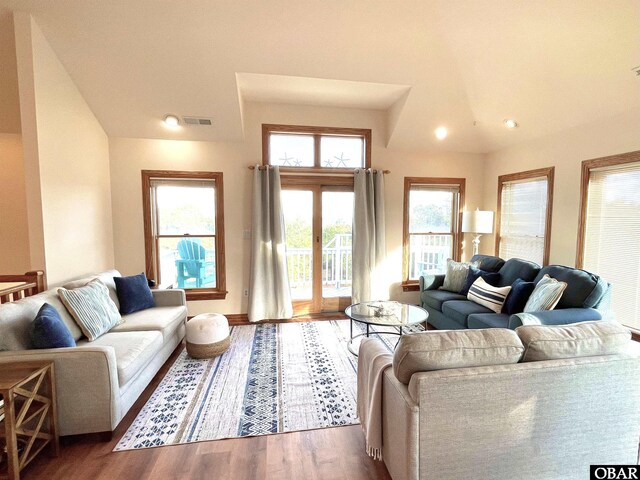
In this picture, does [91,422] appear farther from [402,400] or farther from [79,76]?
[79,76]

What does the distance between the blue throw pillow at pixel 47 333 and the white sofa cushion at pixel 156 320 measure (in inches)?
27.9

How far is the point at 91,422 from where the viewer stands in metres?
1.90

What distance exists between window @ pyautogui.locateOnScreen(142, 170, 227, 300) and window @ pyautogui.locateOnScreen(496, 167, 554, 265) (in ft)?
13.5

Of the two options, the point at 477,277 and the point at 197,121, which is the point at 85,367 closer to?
the point at 197,121

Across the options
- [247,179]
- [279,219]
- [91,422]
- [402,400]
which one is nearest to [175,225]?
[247,179]

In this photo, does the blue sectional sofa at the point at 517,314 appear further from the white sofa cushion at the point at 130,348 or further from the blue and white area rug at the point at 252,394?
the white sofa cushion at the point at 130,348

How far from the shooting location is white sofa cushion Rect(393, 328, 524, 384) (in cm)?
133

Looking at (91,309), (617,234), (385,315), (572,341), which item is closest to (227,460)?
(91,309)

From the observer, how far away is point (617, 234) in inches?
115

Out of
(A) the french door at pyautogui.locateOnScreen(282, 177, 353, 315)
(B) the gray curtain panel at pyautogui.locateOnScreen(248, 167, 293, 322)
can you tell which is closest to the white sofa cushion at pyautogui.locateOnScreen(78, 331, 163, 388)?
(B) the gray curtain panel at pyautogui.locateOnScreen(248, 167, 293, 322)

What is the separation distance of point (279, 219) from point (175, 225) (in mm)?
1470

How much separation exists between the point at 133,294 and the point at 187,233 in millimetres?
1200

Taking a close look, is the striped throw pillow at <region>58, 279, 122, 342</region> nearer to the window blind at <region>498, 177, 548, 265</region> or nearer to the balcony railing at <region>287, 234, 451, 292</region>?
the balcony railing at <region>287, 234, 451, 292</region>

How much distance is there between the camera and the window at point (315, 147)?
4129mm
